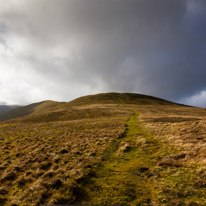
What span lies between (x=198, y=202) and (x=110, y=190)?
4410 millimetres

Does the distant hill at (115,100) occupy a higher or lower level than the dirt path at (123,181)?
higher

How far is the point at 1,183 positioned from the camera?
915 cm

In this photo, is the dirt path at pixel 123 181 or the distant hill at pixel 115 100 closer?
the dirt path at pixel 123 181

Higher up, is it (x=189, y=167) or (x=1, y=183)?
(x=189, y=167)

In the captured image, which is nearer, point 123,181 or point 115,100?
point 123,181

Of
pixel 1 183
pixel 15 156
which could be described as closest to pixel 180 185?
pixel 1 183

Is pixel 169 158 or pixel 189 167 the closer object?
pixel 189 167

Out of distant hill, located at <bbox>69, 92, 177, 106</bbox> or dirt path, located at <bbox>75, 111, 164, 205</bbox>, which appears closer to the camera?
dirt path, located at <bbox>75, 111, 164, 205</bbox>

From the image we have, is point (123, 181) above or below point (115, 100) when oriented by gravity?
below

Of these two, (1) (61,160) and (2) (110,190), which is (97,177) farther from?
(1) (61,160)

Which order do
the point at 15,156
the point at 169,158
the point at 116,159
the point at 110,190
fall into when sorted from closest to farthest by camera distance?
the point at 110,190 < the point at 169,158 < the point at 116,159 < the point at 15,156

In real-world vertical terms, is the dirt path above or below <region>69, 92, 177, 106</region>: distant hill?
below

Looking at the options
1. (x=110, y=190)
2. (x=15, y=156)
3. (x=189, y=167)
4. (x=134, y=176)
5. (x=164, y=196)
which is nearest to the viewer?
(x=164, y=196)

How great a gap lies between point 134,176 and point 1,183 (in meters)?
9.46
